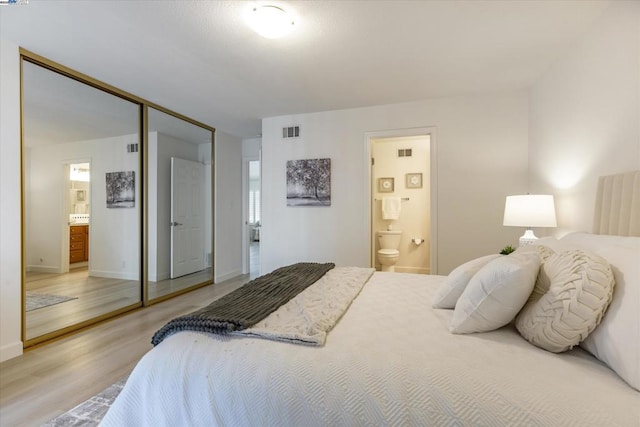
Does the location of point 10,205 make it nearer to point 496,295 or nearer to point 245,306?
point 245,306

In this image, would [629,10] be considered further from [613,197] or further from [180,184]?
[180,184]

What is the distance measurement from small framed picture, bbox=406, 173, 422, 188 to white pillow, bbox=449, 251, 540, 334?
3.96 m

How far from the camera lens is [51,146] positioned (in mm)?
2670

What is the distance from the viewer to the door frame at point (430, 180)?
3531 mm

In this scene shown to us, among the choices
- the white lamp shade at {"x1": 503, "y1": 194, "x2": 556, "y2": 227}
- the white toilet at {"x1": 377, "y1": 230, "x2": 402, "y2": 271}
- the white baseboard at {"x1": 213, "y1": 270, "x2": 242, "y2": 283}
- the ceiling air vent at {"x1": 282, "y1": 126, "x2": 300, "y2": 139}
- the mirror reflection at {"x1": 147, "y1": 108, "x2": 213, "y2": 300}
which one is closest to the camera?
the white lamp shade at {"x1": 503, "y1": 194, "x2": 556, "y2": 227}

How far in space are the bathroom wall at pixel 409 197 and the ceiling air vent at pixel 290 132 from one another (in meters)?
1.52

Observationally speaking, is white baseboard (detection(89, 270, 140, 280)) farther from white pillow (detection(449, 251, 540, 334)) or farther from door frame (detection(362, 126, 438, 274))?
white pillow (detection(449, 251, 540, 334))

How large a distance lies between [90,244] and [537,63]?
15.3 feet

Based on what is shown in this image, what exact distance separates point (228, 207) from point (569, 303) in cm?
474

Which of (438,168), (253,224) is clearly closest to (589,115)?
(438,168)

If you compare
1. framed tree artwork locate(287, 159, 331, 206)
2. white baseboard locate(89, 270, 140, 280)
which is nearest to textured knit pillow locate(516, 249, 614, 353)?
framed tree artwork locate(287, 159, 331, 206)

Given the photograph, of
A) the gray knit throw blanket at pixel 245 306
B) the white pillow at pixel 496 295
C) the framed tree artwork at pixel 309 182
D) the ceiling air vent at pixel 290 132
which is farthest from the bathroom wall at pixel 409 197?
the white pillow at pixel 496 295

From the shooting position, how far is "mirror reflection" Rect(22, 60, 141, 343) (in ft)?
8.26

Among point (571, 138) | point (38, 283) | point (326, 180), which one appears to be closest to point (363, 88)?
point (326, 180)
